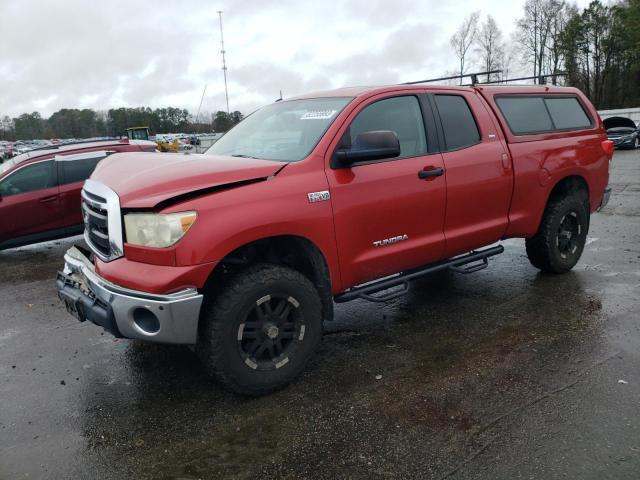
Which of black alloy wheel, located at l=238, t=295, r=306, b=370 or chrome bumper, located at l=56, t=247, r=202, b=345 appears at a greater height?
chrome bumper, located at l=56, t=247, r=202, b=345

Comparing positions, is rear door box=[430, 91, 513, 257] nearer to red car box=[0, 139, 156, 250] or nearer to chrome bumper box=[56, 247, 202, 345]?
chrome bumper box=[56, 247, 202, 345]

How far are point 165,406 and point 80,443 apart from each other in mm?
551

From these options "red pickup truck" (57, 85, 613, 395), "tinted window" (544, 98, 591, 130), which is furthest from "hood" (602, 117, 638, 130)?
"red pickup truck" (57, 85, 613, 395)

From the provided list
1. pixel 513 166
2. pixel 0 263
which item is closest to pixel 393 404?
pixel 513 166

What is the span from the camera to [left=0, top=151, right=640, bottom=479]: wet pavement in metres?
2.86

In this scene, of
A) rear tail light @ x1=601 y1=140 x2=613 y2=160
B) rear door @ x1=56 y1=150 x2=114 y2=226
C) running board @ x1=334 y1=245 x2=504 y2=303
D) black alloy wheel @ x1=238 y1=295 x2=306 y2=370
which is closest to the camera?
black alloy wheel @ x1=238 y1=295 x2=306 y2=370

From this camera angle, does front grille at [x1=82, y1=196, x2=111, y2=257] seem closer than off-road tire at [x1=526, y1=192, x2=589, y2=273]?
Yes

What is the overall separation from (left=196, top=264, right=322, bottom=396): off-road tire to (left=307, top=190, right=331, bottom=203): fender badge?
0.50 m

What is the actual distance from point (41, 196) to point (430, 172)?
22.1 feet

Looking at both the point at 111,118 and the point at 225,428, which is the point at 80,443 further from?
the point at 111,118

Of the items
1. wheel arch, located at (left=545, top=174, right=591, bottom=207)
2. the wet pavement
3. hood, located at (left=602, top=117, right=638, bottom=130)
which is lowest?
the wet pavement

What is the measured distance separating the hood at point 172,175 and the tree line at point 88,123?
6839 cm

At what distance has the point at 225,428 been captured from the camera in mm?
3232

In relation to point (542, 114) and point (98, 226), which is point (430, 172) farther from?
point (98, 226)
